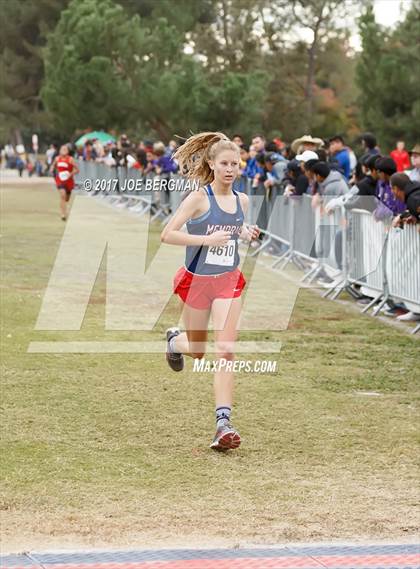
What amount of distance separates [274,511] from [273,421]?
6.96 feet

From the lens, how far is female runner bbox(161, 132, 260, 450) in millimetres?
7242

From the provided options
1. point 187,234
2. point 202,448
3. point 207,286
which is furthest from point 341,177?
point 202,448

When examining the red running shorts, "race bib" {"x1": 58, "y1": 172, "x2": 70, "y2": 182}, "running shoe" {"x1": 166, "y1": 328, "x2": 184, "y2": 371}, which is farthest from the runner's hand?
"race bib" {"x1": 58, "y1": 172, "x2": 70, "y2": 182}

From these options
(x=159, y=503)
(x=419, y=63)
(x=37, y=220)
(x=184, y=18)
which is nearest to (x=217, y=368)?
(x=159, y=503)

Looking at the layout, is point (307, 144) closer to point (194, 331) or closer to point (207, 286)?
point (194, 331)

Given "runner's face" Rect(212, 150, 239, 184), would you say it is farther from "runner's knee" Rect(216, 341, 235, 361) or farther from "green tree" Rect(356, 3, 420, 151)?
"green tree" Rect(356, 3, 420, 151)

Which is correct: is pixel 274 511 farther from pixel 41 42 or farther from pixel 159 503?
pixel 41 42

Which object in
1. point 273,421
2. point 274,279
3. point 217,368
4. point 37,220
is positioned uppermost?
point 217,368

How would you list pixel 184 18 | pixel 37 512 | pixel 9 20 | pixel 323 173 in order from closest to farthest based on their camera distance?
pixel 37 512 → pixel 323 173 → pixel 184 18 → pixel 9 20

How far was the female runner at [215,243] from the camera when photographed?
7242 mm

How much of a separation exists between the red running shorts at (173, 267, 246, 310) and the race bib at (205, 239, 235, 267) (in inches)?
3.6

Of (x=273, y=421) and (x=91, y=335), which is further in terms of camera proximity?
(x=91, y=335)

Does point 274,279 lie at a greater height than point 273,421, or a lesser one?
lesser

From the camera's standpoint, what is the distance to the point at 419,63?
40.6 metres
